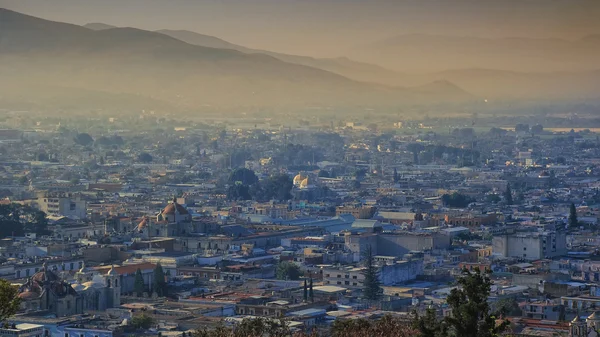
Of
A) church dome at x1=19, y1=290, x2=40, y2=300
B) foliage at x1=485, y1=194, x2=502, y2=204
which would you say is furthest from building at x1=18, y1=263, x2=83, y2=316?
foliage at x1=485, y1=194, x2=502, y2=204

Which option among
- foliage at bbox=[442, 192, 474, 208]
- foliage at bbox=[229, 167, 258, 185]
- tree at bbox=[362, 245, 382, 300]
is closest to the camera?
tree at bbox=[362, 245, 382, 300]

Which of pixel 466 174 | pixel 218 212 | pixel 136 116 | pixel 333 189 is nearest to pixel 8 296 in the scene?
pixel 218 212

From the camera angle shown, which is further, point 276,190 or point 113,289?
point 276,190

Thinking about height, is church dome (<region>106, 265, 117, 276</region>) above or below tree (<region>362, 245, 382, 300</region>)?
above

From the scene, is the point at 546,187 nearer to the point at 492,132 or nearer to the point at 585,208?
the point at 585,208

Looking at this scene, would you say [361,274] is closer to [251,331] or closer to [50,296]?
[50,296]

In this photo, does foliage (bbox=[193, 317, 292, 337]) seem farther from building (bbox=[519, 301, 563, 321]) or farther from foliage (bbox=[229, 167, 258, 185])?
foliage (bbox=[229, 167, 258, 185])

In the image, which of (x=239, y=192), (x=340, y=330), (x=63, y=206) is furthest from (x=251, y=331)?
(x=239, y=192)
